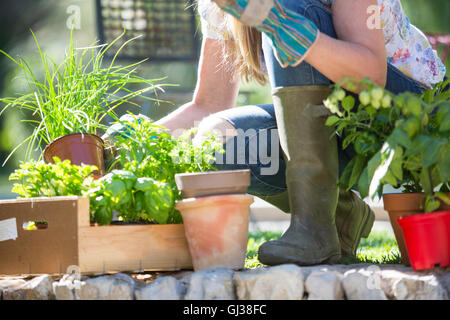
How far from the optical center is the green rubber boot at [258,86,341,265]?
1472mm

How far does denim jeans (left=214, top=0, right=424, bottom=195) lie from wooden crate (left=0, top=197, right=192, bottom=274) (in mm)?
367

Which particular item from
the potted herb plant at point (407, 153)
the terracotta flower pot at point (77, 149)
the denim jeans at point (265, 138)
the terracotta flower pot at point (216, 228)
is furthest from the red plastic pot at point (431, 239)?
the terracotta flower pot at point (77, 149)

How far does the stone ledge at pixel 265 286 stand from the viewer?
48.1 inches

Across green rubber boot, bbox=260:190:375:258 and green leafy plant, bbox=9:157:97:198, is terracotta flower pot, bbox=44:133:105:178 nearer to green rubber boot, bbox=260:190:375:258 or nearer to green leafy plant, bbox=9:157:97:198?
green leafy plant, bbox=9:157:97:198

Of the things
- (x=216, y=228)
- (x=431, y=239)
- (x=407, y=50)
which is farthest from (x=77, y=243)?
(x=407, y=50)

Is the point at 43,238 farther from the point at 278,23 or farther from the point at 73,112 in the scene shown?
the point at 278,23

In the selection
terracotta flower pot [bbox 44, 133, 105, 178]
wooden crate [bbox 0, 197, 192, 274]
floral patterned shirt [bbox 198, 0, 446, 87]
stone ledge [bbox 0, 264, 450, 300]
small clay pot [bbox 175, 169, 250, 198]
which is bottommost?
stone ledge [bbox 0, 264, 450, 300]

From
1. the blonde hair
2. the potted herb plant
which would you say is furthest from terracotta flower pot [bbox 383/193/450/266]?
the blonde hair

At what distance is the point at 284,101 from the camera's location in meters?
1.50

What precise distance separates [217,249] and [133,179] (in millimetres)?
280

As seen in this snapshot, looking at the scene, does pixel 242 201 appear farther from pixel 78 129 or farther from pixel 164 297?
pixel 78 129

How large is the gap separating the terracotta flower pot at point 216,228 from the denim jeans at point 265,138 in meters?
0.35

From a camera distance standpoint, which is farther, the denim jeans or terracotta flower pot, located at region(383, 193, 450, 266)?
the denim jeans

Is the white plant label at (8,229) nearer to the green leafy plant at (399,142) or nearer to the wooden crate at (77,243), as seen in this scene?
the wooden crate at (77,243)
